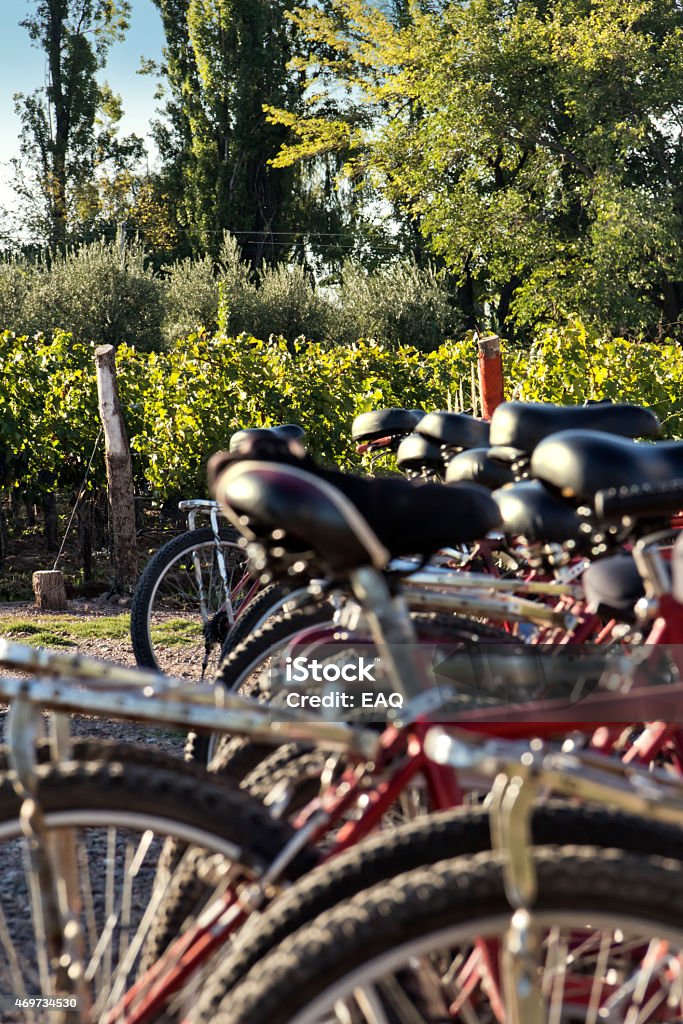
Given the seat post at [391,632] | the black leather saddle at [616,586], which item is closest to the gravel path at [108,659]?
the black leather saddle at [616,586]

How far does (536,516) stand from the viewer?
2.57 meters

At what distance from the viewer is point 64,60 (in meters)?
38.1

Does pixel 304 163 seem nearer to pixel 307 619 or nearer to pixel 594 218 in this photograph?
pixel 594 218

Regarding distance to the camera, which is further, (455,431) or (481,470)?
(455,431)

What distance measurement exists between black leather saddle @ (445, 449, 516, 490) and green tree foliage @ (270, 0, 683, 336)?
920 inches

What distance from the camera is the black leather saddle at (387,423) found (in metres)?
4.34

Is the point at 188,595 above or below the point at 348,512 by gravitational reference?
below

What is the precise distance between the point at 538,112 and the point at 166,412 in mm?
23346

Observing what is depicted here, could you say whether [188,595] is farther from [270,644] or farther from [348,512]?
[348,512]

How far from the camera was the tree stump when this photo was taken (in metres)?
7.71

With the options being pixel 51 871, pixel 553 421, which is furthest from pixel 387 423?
pixel 51 871

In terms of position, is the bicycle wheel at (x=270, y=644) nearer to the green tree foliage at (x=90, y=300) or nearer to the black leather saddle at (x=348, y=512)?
the black leather saddle at (x=348, y=512)

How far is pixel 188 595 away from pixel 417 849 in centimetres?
442

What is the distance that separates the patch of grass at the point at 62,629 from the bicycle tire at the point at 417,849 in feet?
16.7
